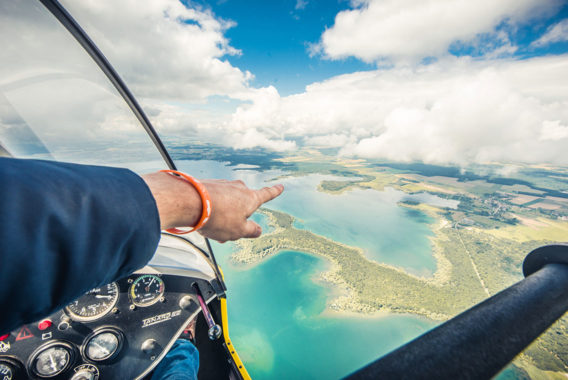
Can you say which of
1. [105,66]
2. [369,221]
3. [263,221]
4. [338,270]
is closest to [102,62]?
[105,66]

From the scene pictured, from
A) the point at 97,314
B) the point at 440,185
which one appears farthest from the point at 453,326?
the point at 440,185

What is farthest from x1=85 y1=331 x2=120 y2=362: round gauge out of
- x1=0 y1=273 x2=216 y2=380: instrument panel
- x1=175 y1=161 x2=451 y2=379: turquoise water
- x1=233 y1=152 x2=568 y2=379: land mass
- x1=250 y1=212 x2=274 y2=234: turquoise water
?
x1=250 y1=212 x2=274 y2=234: turquoise water

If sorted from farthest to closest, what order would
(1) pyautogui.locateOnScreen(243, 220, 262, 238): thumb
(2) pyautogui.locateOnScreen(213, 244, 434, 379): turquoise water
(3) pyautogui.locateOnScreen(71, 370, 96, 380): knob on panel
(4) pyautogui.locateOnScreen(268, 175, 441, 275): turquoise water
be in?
(4) pyautogui.locateOnScreen(268, 175, 441, 275): turquoise water
(2) pyautogui.locateOnScreen(213, 244, 434, 379): turquoise water
(3) pyautogui.locateOnScreen(71, 370, 96, 380): knob on panel
(1) pyautogui.locateOnScreen(243, 220, 262, 238): thumb

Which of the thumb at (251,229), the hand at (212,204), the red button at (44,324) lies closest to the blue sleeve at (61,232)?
the hand at (212,204)

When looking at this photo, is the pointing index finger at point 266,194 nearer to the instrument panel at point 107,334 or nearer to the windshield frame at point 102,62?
the windshield frame at point 102,62

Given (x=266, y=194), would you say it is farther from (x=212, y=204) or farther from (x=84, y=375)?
(x=84, y=375)

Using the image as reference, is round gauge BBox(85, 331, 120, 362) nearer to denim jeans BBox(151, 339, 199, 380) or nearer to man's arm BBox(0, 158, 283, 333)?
denim jeans BBox(151, 339, 199, 380)

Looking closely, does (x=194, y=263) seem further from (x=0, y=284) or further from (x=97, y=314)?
(x=0, y=284)
